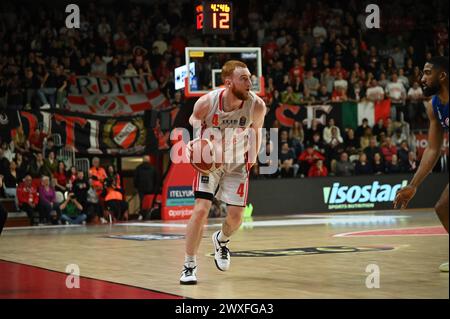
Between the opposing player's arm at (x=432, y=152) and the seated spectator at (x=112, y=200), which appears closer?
the opposing player's arm at (x=432, y=152)

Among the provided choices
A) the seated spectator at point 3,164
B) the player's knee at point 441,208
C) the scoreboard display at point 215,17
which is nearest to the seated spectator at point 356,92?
the scoreboard display at point 215,17

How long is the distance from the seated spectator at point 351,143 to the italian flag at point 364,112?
34cm

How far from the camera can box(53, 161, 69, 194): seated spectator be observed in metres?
20.5

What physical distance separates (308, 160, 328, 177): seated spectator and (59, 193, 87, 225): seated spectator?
647cm

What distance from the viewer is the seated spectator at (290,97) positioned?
24359 mm

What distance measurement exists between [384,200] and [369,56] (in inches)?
228

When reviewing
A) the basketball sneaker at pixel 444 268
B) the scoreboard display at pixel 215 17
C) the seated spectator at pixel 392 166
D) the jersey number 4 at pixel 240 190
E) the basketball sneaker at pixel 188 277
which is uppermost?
the scoreboard display at pixel 215 17

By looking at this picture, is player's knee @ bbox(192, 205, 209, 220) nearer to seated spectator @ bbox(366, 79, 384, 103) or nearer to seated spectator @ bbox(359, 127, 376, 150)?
seated spectator @ bbox(359, 127, 376, 150)

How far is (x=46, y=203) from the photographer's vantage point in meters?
19.9

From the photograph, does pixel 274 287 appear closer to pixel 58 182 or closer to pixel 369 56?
pixel 58 182

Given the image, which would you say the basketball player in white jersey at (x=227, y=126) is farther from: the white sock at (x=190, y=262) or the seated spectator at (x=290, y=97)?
the seated spectator at (x=290, y=97)

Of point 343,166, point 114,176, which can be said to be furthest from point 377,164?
point 114,176
